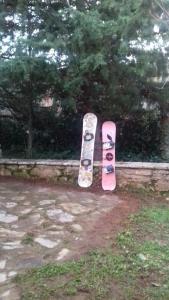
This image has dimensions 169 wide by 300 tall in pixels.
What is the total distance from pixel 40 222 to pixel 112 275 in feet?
4.66

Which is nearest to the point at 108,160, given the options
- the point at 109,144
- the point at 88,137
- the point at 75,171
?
the point at 109,144

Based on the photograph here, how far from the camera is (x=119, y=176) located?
5.74m

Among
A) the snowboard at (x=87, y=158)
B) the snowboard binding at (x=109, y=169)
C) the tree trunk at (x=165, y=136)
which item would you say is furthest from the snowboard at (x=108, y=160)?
the tree trunk at (x=165, y=136)

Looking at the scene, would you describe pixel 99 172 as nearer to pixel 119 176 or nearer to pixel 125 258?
pixel 119 176

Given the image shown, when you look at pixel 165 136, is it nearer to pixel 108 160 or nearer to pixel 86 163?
pixel 108 160

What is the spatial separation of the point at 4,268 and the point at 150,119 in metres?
5.27

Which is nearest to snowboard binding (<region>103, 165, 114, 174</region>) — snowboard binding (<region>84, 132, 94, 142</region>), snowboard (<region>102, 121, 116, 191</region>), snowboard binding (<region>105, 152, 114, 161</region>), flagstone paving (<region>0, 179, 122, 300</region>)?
snowboard (<region>102, 121, 116, 191</region>)

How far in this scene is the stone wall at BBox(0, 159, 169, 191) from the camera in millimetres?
5563

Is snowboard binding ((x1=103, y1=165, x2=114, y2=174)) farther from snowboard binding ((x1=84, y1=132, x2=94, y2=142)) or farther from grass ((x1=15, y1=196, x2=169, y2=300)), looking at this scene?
grass ((x1=15, y1=196, x2=169, y2=300))

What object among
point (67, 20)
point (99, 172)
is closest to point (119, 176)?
point (99, 172)

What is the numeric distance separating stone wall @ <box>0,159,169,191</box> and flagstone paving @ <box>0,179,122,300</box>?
30 cm

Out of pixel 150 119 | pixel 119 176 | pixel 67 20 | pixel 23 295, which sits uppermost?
pixel 67 20

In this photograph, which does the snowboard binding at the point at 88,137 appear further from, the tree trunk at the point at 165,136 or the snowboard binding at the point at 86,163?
the tree trunk at the point at 165,136

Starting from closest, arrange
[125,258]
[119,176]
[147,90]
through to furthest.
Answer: [125,258] < [119,176] < [147,90]
